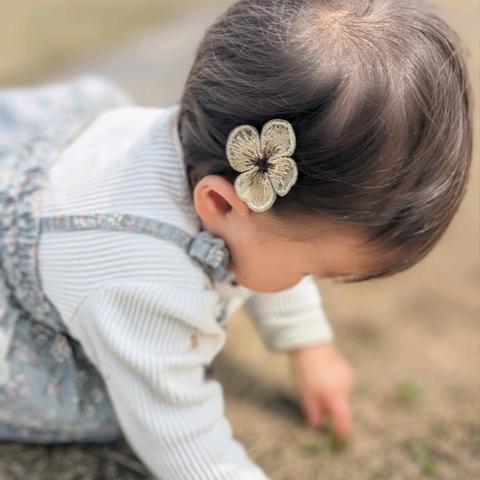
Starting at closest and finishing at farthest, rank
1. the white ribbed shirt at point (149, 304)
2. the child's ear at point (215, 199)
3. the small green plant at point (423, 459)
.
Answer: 1. the child's ear at point (215, 199)
2. the white ribbed shirt at point (149, 304)
3. the small green plant at point (423, 459)

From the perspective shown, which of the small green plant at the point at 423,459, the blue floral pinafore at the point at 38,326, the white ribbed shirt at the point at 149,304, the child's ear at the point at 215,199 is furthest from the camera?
the small green plant at the point at 423,459

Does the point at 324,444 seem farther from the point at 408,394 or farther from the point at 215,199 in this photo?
the point at 215,199

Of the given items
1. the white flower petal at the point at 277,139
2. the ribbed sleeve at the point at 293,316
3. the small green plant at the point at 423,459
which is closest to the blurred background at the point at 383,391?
the small green plant at the point at 423,459

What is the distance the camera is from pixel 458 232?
2486mm

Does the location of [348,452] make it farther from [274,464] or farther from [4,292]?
[4,292]

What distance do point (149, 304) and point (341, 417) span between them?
0.59 metres

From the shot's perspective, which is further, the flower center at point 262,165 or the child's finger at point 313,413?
the child's finger at point 313,413

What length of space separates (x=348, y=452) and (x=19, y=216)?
779mm

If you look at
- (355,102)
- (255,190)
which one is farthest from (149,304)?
(355,102)

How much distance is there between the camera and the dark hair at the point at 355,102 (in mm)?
1267

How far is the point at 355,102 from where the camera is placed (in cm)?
126

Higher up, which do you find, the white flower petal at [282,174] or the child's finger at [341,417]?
the white flower petal at [282,174]

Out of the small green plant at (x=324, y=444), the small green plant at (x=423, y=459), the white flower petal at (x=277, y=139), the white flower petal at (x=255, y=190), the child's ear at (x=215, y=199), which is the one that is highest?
the white flower petal at (x=277, y=139)

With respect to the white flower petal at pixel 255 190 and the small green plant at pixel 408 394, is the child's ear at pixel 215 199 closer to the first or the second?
the white flower petal at pixel 255 190
